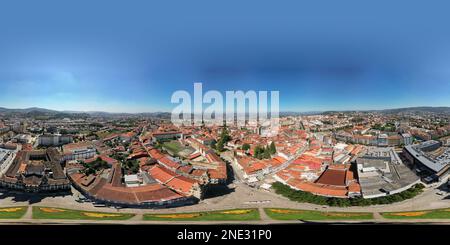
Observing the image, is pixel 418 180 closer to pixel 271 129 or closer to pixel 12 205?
pixel 271 129

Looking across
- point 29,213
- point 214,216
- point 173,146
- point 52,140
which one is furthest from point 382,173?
point 52,140

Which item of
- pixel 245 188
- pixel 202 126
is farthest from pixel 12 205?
pixel 245 188

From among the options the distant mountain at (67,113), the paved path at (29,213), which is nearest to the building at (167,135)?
the distant mountain at (67,113)

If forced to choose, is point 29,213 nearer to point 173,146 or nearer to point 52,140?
point 52,140

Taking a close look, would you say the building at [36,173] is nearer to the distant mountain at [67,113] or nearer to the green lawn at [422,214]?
the distant mountain at [67,113]

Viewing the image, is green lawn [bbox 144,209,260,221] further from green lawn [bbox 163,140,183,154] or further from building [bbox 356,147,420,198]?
building [bbox 356,147,420,198]
